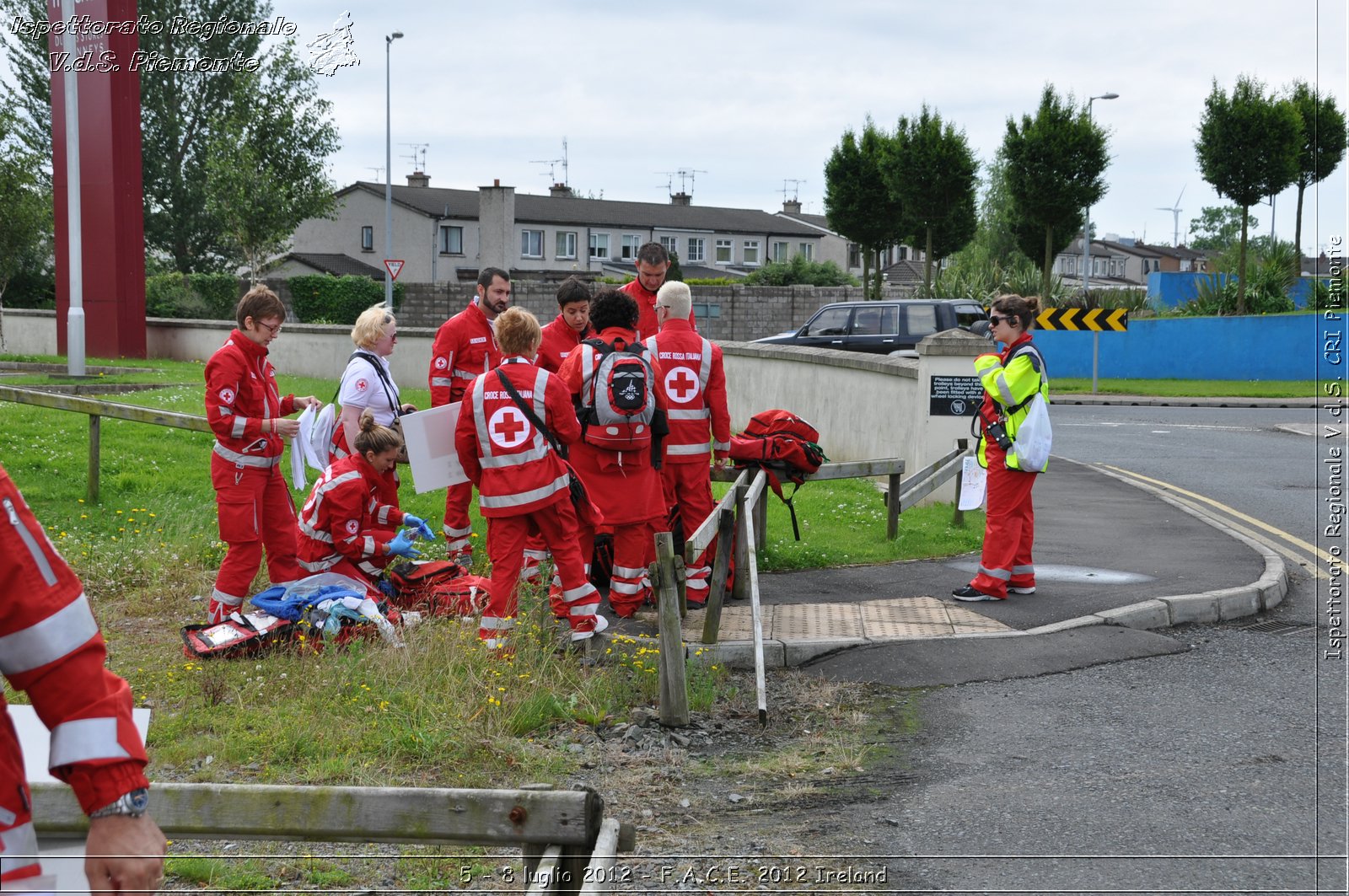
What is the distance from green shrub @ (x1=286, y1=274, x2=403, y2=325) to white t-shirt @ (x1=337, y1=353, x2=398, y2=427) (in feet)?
118

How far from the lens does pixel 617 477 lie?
7398mm

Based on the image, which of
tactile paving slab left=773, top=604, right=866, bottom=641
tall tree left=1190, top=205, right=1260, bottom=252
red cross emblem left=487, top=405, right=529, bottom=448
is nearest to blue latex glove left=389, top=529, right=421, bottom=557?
red cross emblem left=487, top=405, right=529, bottom=448

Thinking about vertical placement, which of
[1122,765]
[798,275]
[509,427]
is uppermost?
[798,275]

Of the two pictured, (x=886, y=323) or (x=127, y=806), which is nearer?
(x=127, y=806)

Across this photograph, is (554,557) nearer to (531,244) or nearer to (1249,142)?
(1249,142)

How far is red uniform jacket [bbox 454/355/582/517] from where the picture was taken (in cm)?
657

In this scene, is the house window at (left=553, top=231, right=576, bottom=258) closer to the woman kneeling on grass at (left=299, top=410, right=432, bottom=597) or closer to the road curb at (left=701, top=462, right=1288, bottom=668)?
the road curb at (left=701, top=462, right=1288, bottom=668)

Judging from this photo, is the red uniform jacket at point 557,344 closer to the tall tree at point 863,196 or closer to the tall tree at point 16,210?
the tall tree at point 16,210

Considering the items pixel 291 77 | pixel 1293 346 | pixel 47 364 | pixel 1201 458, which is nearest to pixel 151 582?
pixel 1201 458

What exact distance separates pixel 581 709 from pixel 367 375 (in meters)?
3.10

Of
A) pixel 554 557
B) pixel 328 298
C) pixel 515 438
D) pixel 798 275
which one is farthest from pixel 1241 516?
pixel 798 275

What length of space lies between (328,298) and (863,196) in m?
20.7

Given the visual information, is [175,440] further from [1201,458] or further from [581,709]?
[1201,458]

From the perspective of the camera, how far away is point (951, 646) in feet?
23.5
